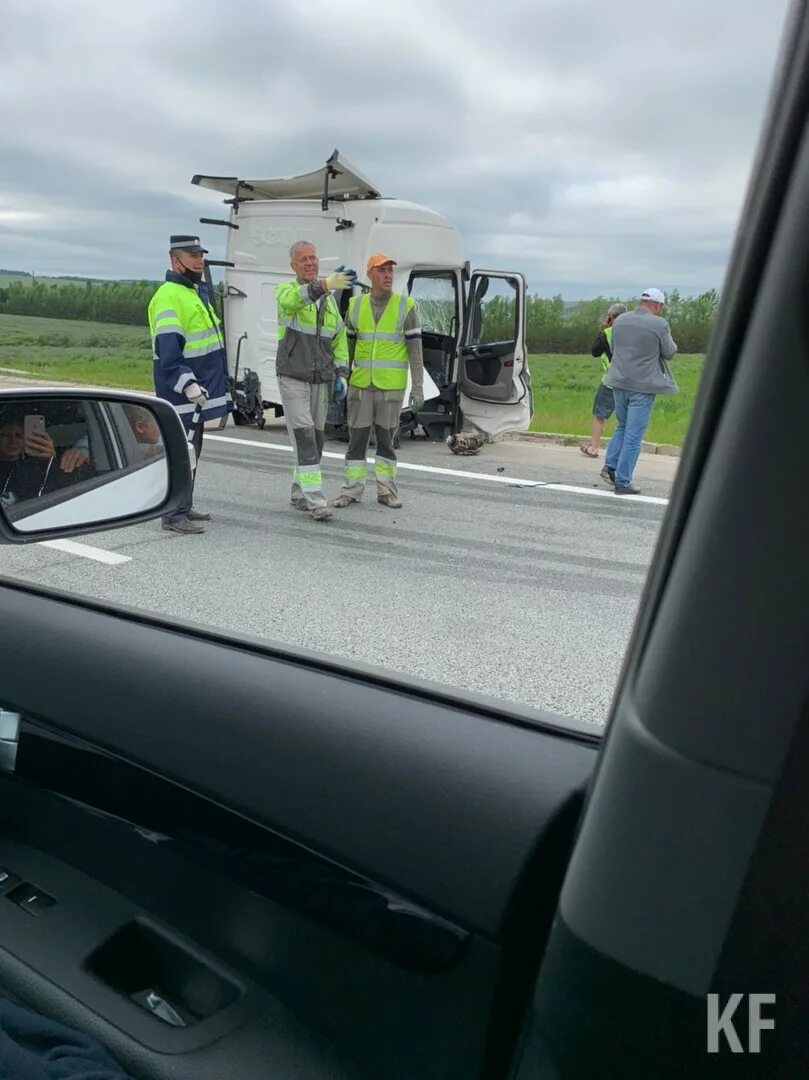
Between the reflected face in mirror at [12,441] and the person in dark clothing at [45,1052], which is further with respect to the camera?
the reflected face in mirror at [12,441]

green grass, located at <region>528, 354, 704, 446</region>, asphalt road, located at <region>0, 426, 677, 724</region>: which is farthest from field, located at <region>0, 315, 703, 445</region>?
asphalt road, located at <region>0, 426, 677, 724</region>

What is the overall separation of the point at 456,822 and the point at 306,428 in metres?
5.95

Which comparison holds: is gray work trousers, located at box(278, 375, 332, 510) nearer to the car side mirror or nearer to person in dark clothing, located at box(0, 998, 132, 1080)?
the car side mirror

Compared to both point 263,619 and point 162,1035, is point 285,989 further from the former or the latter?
point 263,619

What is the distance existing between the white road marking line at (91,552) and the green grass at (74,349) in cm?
65

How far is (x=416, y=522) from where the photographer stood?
21.0 ft

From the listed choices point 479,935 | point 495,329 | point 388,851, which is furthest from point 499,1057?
point 495,329

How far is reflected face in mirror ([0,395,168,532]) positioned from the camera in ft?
5.64

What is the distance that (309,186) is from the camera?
10750 millimetres

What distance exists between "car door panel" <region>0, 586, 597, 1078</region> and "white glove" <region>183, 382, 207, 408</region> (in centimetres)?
469

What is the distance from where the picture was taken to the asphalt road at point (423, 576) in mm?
3049

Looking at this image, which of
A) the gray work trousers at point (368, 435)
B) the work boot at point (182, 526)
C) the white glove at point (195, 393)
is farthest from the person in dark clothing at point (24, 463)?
the gray work trousers at point (368, 435)

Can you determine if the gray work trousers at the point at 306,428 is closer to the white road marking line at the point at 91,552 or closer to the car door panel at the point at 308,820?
the white road marking line at the point at 91,552

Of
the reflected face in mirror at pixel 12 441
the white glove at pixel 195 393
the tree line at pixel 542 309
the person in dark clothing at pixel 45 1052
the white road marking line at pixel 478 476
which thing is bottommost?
the white road marking line at pixel 478 476
